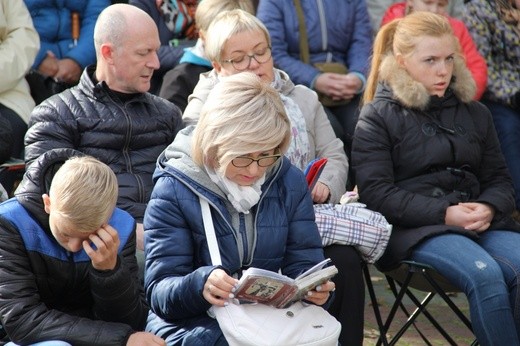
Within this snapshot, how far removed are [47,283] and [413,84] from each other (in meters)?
2.39

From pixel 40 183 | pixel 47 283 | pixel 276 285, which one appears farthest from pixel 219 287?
pixel 40 183

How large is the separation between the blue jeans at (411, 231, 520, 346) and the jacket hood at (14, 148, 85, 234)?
1978 mm

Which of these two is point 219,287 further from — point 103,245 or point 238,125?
point 238,125

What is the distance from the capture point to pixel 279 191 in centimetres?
444

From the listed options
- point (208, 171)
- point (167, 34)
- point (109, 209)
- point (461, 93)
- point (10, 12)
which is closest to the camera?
point (109, 209)

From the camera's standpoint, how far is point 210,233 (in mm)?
4223

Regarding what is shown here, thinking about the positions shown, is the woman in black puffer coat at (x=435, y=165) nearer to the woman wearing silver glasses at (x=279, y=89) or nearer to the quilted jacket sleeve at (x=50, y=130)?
the woman wearing silver glasses at (x=279, y=89)

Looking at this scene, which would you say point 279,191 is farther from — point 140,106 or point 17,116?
point 17,116

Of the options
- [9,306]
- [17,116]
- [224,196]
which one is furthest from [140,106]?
[9,306]

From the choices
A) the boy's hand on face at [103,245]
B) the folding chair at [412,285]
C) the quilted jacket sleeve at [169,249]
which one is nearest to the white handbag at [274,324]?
the quilted jacket sleeve at [169,249]

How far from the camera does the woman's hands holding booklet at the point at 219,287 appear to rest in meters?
3.96

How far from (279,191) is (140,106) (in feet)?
4.44

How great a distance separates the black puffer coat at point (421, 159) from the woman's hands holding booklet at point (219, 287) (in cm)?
158

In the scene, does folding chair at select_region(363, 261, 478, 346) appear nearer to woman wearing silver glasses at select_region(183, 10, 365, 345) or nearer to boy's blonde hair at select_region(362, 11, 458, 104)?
woman wearing silver glasses at select_region(183, 10, 365, 345)
